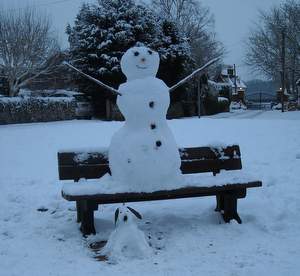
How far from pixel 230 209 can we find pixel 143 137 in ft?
4.39

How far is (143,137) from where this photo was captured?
16.4 feet

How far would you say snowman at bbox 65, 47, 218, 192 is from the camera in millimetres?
4930

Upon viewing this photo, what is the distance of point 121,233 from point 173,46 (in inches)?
823

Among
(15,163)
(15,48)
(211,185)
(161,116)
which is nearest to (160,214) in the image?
(211,185)

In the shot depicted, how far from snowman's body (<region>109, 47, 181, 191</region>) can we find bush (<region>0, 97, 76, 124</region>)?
19151 millimetres

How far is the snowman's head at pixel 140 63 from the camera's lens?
5.22 metres

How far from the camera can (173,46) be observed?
24422 millimetres

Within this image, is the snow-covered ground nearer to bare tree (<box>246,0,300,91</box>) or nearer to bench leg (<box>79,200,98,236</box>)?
bench leg (<box>79,200,98,236</box>)

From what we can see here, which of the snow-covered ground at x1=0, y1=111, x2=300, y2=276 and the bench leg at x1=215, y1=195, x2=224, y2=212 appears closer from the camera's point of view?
the snow-covered ground at x1=0, y1=111, x2=300, y2=276

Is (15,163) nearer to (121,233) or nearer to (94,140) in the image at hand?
(94,140)

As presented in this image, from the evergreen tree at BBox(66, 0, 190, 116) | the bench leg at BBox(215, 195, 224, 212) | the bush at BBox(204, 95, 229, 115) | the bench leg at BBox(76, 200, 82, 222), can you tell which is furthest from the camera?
the bush at BBox(204, 95, 229, 115)

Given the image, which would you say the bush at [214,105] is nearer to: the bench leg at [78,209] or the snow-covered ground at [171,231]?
the snow-covered ground at [171,231]

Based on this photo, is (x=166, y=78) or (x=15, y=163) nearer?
(x=15, y=163)

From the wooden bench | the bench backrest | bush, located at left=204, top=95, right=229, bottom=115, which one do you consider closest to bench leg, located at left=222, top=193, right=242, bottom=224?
the wooden bench
